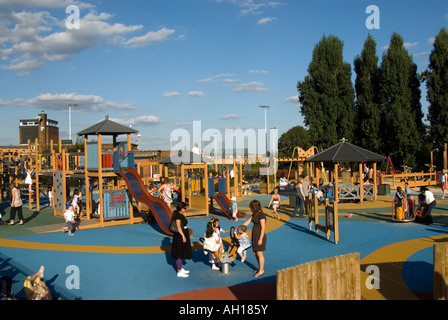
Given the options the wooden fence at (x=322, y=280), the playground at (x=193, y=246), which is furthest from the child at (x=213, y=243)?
the wooden fence at (x=322, y=280)

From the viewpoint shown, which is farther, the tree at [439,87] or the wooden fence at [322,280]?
the tree at [439,87]

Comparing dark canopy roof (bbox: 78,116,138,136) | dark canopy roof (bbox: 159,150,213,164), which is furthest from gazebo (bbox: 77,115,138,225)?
dark canopy roof (bbox: 159,150,213,164)

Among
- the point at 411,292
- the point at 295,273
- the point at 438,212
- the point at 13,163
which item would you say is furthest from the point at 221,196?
the point at 13,163

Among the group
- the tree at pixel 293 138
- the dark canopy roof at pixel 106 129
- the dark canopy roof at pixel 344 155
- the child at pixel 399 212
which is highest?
the tree at pixel 293 138

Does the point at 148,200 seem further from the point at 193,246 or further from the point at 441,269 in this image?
the point at 441,269

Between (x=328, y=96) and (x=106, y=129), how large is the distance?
33077 mm

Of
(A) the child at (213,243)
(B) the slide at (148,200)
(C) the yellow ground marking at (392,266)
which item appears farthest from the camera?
(B) the slide at (148,200)

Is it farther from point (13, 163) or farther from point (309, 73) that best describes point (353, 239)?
point (309, 73)

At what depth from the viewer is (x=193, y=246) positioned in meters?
12.7

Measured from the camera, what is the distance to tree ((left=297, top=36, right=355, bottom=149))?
46.1m

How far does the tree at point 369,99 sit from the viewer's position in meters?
43.5

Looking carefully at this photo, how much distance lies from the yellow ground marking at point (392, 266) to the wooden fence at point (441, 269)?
69 cm

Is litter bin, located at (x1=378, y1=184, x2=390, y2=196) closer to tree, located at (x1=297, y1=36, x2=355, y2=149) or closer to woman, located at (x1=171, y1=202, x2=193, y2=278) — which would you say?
woman, located at (x1=171, y1=202, x2=193, y2=278)

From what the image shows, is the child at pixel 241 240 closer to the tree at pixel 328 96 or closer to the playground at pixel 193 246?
the playground at pixel 193 246
